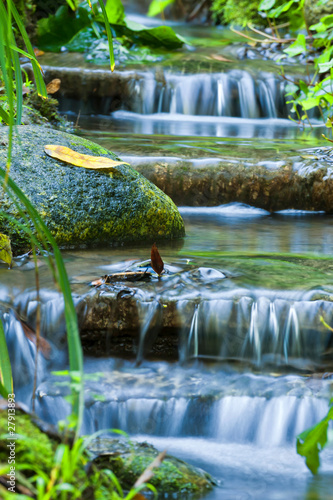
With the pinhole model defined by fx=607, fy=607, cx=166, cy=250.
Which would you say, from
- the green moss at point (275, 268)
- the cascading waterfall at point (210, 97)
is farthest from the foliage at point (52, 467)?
the cascading waterfall at point (210, 97)

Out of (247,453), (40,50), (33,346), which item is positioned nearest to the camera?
(247,453)

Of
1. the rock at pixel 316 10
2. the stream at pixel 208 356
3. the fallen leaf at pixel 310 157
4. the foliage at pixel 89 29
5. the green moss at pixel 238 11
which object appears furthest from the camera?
the green moss at pixel 238 11

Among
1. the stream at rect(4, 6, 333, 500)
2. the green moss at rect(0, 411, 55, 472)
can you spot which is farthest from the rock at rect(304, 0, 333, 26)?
the green moss at rect(0, 411, 55, 472)

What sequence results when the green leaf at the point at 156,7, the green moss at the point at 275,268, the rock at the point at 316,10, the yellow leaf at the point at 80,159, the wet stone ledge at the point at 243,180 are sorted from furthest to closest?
1. the rock at the point at 316,10
2. the wet stone ledge at the point at 243,180
3. the yellow leaf at the point at 80,159
4. the green moss at the point at 275,268
5. the green leaf at the point at 156,7

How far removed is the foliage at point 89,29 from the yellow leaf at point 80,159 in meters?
4.96

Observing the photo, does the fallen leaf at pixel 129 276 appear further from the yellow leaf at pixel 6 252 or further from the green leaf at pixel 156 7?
the green leaf at pixel 156 7

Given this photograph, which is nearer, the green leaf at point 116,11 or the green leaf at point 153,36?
the green leaf at point 116,11

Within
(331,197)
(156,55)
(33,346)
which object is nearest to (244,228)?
(331,197)

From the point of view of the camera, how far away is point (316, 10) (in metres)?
8.13

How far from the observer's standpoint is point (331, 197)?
13.3 feet

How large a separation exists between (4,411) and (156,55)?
22.4ft

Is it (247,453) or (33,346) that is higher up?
(33,346)

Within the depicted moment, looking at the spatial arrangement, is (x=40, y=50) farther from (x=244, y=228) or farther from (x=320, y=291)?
(x=320, y=291)

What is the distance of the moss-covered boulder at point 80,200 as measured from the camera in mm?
2906
